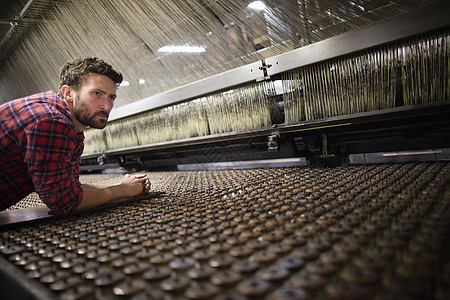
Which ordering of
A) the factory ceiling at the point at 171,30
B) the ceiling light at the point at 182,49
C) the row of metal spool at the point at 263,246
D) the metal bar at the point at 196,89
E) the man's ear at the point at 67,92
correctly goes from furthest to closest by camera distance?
the ceiling light at the point at 182,49 → the metal bar at the point at 196,89 → the factory ceiling at the point at 171,30 → the man's ear at the point at 67,92 → the row of metal spool at the point at 263,246

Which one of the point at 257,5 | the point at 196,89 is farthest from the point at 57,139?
the point at 257,5

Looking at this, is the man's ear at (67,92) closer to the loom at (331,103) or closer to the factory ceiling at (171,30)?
the loom at (331,103)

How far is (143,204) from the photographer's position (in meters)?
1.31

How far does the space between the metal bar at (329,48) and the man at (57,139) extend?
76 cm

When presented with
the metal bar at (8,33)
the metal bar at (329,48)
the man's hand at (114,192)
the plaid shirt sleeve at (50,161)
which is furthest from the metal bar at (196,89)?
the metal bar at (8,33)

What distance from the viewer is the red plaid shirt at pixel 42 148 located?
1133 mm

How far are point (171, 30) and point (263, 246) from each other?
205 cm

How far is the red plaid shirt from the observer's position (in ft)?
3.72

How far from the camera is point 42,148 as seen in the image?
1.13m

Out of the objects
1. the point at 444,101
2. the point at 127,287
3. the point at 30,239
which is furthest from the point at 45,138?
the point at 444,101

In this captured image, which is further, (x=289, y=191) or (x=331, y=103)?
(x=331, y=103)

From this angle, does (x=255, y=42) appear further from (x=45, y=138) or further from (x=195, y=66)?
(x=45, y=138)

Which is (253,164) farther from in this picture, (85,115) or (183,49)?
(85,115)

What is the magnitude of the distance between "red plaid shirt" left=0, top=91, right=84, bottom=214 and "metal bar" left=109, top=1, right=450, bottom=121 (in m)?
1.09
